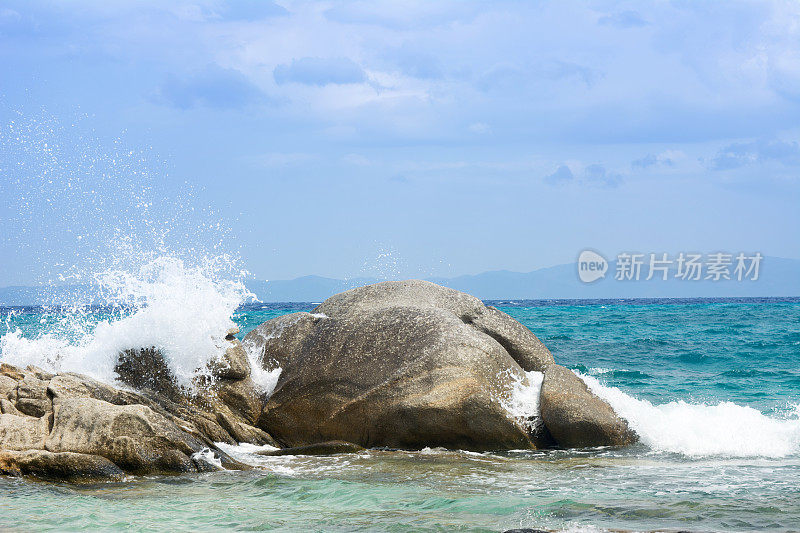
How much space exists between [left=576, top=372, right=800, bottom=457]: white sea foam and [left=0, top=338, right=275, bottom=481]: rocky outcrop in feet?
14.8

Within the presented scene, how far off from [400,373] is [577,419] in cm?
214

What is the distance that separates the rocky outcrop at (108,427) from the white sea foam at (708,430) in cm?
451

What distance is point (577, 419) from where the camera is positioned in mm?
8828

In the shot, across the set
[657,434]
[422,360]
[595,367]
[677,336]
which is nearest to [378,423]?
[422,360]

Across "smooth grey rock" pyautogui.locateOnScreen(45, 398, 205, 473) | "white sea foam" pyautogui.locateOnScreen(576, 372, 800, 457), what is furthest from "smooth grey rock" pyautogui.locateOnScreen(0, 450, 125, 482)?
"white sea foam" pyautogui.locateOnScreen(576, 372, 800, 457)

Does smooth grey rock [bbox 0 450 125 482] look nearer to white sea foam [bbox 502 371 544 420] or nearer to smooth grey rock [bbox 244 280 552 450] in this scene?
smooth grey rock [bbox 244 280 552 450]

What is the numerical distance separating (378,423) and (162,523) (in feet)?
11.7

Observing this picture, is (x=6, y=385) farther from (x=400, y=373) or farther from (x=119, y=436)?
(x=400, y=373)

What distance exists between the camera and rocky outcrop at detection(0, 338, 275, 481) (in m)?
6.81

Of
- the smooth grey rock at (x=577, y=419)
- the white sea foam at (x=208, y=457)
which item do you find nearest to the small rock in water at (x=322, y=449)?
the white sea foam at (x=208, y=457)

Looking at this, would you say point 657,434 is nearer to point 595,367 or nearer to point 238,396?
point 238,396

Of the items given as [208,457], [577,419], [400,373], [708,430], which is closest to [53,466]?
[208,457]

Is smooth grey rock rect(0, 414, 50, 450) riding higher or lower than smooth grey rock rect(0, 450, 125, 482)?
higher

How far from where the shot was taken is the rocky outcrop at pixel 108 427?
6812mm
